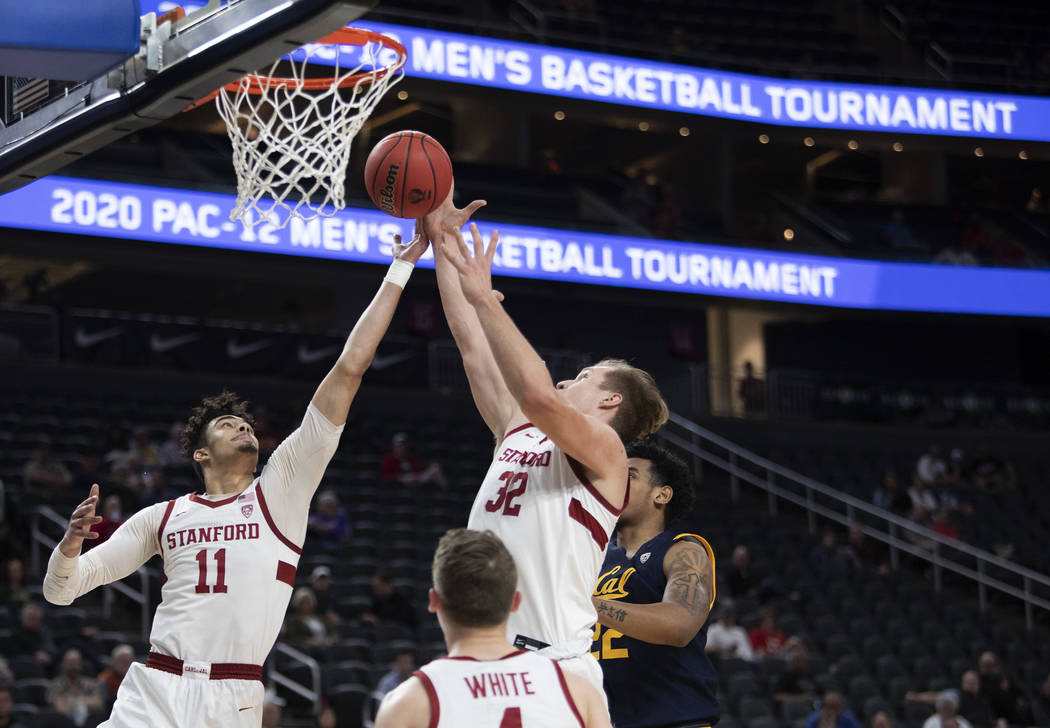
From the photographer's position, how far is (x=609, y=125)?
82.0ft

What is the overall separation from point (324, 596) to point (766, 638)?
169 inches

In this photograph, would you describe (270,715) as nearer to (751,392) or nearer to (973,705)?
(973,705)

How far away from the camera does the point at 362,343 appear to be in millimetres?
4793

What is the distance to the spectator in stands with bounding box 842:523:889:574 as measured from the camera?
17016 mm

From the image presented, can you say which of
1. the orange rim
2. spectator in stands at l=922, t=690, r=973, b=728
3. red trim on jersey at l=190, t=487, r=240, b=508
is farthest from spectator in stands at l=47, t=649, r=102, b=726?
spectator in stands at l=922, t=690, r=973, b=728

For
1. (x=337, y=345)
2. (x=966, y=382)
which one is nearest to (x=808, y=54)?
(x=966, y=382)

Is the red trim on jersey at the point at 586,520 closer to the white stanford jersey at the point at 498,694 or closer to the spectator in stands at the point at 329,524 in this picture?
the white stanford jersey at the point at 498,694

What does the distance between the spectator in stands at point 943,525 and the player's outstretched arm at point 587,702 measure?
15.8 meters

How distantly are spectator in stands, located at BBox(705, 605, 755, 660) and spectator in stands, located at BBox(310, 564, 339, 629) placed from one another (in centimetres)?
341

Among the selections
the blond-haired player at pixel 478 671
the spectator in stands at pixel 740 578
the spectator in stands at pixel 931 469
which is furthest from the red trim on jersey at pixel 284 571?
the spectator in stands at pixel 931 469

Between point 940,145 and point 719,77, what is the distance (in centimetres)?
415

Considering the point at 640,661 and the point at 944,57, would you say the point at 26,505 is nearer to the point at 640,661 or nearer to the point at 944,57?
the point at 640,661

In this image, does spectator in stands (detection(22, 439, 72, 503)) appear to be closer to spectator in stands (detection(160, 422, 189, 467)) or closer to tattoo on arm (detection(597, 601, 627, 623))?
spectator in stands (detection(160, 422, 189, 467))

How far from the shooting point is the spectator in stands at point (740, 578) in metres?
14.8
